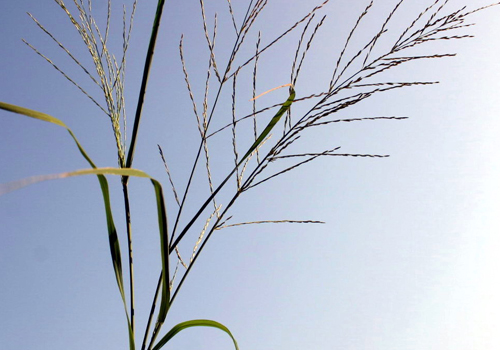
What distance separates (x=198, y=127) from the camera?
85 cm

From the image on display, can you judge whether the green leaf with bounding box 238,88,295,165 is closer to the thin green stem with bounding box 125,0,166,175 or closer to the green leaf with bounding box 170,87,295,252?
the green leaf with bounding box 170,87,295,252

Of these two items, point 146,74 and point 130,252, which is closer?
point 146,74

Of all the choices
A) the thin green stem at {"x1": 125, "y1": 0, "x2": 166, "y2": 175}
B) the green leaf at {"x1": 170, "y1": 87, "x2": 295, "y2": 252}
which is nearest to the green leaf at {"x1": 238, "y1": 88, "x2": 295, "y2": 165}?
the green leaf at {"x1": 170, "y1": 87, "x2": 295, "y2": 252}

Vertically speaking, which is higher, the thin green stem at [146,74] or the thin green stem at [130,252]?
the thin green stem at [146,74]

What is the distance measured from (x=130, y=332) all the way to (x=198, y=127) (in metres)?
0.39

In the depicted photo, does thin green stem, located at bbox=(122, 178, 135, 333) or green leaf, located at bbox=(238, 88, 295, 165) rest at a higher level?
green leaf, located at bbox=(238, 88, 295, 165)

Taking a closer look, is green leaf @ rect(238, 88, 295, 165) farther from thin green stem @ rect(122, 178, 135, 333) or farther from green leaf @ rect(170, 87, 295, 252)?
thin green stem @ rect(122, 178, 135, 333)

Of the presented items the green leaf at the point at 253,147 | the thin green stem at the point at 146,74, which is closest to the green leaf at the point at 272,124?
the green leaf at the point at 253,147

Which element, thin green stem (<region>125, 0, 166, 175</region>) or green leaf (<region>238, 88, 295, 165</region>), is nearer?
thin green stem (<region>125, 0, 166, 175</region>)

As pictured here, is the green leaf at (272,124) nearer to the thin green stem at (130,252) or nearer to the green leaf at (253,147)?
the green leaf at (253,147)

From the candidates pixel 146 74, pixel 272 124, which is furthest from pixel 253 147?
pixel 146 74

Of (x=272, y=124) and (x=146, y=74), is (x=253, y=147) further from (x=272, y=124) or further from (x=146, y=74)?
(x=146, y=74)

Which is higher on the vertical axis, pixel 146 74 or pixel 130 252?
pixel 146 74

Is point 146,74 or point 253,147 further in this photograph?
point 253,147
